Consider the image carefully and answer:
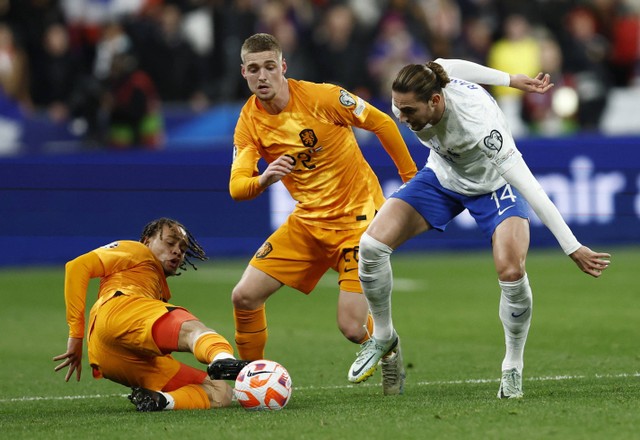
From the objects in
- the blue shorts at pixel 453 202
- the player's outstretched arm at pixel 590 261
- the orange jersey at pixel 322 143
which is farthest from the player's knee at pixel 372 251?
the player's outstretched arm at pixel 590 261

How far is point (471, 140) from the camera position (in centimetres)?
746

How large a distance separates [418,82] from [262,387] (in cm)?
193

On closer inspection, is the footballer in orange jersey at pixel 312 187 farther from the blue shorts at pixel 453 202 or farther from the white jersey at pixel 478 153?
the white jersey at pixel 478 153

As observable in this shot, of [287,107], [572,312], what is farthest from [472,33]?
[287,107]

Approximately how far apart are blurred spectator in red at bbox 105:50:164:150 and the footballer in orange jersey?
28.0 ft

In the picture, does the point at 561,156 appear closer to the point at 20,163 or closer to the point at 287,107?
the point at 20,163

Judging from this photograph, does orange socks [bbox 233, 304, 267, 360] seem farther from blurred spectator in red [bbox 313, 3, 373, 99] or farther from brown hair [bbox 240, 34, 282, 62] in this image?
blurred spectator in red [bbox 313, 3, 373, 99]

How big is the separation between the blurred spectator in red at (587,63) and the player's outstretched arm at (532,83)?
36.2 ft

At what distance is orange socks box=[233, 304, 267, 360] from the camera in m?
8.44

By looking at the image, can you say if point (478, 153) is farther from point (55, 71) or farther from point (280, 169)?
point (55, 71)

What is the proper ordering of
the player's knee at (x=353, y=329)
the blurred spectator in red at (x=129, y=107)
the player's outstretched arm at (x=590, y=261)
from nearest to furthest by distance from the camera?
the player's outstretched arm at (x=590, y=261) < the player's knee at (x=353, y=329) < the blurred spectator in red at (x=129, y=107)

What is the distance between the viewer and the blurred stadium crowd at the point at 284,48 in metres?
16.9

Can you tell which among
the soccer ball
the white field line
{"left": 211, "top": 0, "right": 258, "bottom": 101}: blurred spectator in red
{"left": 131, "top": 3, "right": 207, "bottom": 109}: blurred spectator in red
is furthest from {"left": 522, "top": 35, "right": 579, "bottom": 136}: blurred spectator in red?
the soccer ball

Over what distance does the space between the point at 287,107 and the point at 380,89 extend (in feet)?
32.7
